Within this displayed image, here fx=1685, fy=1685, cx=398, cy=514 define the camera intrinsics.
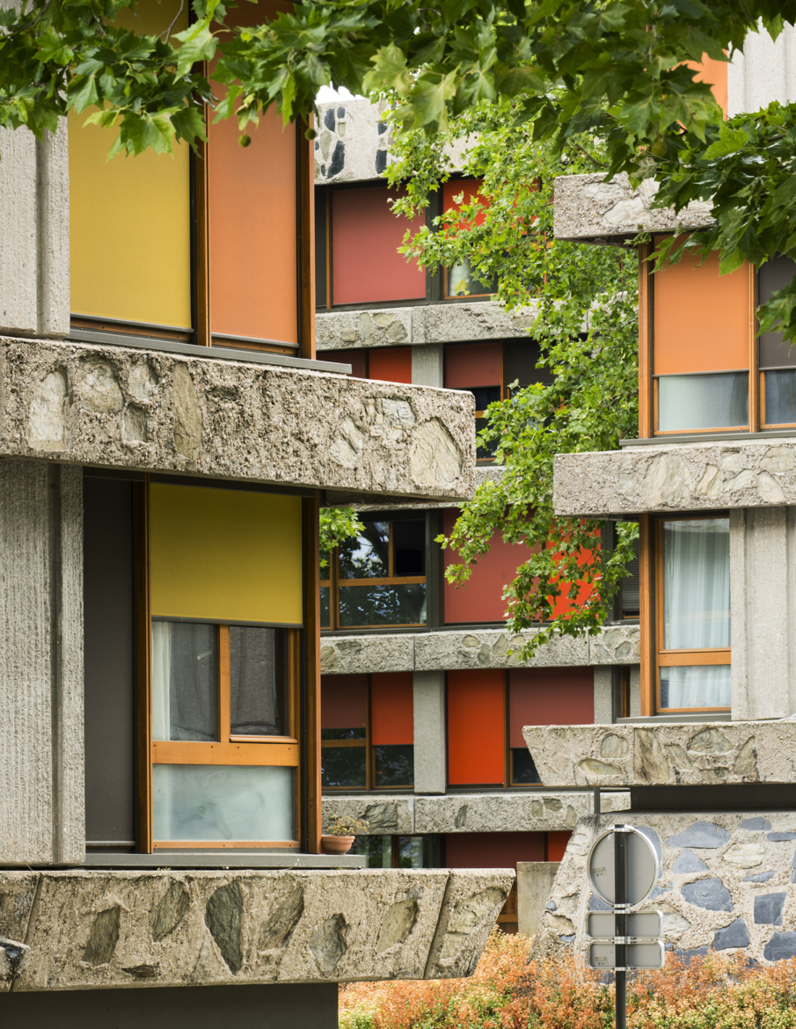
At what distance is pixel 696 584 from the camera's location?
67.3 feet

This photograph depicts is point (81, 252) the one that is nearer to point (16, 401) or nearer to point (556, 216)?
point (16, 401)

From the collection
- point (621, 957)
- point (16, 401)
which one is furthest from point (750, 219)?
point (621, 957)

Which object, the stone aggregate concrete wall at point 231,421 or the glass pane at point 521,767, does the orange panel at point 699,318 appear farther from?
the glass pane at point 521,767

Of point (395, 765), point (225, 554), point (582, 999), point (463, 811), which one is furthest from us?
point (395, 765)

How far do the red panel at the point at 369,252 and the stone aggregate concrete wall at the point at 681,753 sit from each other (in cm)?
1518

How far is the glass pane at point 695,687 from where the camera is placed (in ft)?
66.3

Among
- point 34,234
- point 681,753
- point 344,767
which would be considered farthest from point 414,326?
point 34,234

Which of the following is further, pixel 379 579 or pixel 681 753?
pixel 379 579

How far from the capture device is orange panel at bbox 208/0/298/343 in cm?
1256

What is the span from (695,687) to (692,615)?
878 millimetres

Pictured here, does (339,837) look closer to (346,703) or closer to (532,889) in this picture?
(532,889)

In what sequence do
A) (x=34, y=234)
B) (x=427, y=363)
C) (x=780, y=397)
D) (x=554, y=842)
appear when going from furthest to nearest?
(x=427, y=363) → (x=554, y=842) → (x=780, y=397) → (x=34, y=234)

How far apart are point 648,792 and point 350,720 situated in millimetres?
12939

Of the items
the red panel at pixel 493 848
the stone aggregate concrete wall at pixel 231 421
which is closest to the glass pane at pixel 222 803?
the stone aggregate concrete wall at pixel 231 421
